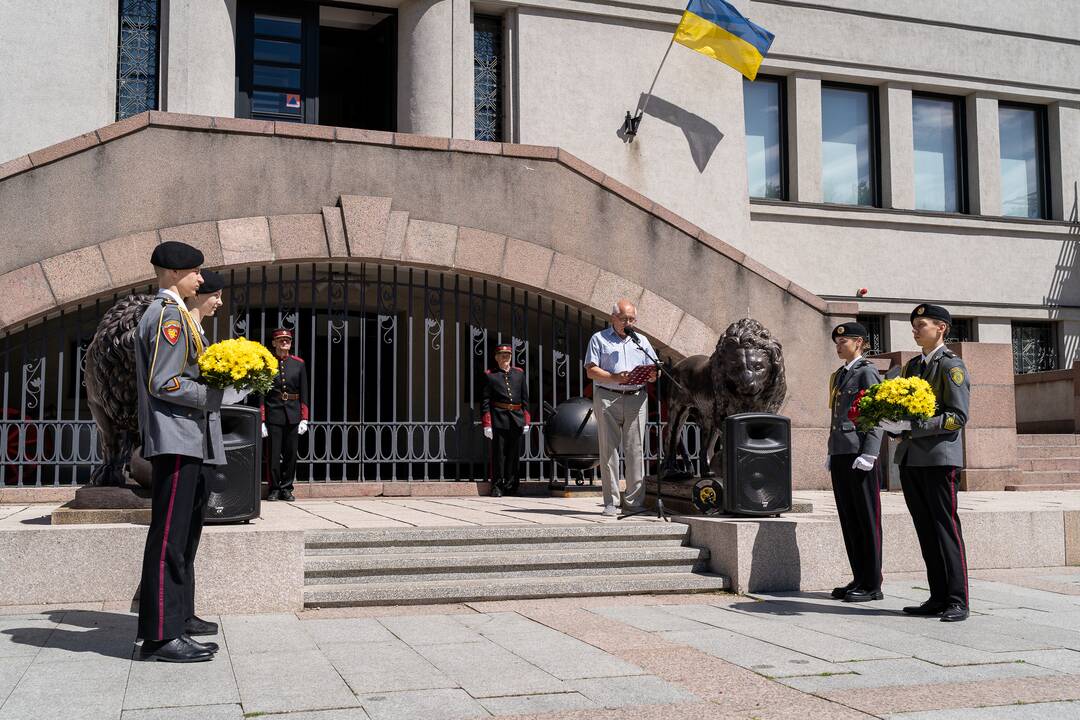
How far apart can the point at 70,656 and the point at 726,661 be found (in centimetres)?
364

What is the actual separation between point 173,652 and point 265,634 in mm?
1011

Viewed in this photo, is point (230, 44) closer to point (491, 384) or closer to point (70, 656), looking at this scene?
point (491, 384)

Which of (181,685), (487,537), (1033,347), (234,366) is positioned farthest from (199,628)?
(1033,347)

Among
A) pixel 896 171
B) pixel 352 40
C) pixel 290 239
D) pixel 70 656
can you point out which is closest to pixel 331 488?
pixel 290 239

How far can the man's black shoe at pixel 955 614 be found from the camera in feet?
23.9

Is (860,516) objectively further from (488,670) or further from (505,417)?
(505,417)

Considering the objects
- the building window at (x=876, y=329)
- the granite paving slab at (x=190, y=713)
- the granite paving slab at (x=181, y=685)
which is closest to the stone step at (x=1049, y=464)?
the building window at (x=876, y=329)

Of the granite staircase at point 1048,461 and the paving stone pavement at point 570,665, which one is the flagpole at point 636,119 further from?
the paving stone pavement at point 570,665

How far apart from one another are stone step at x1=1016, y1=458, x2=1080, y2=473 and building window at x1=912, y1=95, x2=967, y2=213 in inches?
265

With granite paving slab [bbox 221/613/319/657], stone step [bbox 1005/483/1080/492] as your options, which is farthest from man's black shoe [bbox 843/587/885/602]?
stone step [bbox 1005/483/1080/492]

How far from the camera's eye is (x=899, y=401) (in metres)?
7.16

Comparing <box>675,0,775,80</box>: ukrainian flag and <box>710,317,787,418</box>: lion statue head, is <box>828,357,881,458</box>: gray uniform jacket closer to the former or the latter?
<box>710,317,787,418</box>: lion statue head

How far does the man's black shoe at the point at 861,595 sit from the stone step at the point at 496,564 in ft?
4.27

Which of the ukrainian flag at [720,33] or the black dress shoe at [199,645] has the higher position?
the ukrainian flag at [720,33]
